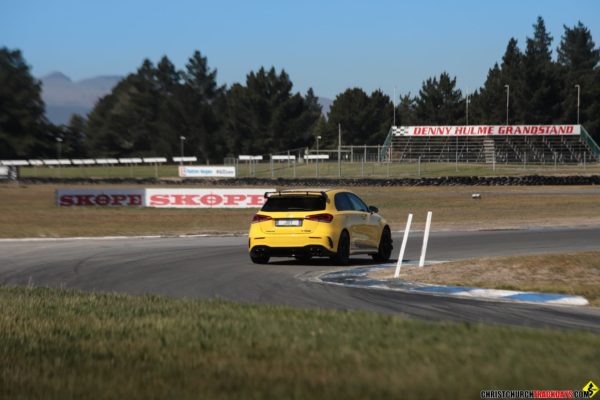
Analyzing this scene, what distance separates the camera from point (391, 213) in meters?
41.3

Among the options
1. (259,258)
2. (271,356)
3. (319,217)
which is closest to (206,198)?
(259,258)

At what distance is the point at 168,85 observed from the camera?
142 metres

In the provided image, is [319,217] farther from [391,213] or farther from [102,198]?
[102,198]

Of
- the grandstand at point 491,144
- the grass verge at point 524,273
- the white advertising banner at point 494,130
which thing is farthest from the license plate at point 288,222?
the white advertising banner at point 494,130

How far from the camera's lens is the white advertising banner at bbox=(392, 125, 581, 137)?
78812 millimetres

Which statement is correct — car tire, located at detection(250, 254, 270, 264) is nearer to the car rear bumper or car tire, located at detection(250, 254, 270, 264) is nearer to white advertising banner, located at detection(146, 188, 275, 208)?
the car rear bumper

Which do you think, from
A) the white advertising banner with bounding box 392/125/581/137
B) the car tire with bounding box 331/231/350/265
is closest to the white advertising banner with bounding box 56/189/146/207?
the car tire with bounding box 331/231/350/265

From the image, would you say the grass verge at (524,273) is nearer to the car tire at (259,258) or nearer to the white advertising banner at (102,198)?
the car tire at (259,258)

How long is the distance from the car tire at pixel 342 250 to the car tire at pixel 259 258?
1420 millimetres

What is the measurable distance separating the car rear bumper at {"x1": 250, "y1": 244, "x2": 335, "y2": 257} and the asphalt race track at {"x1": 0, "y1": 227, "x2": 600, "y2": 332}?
0.96ft

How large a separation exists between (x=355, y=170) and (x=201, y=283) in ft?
175

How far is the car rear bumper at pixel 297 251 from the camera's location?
57.1ft

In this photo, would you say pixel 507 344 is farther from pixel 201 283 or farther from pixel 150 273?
pixel 150 273

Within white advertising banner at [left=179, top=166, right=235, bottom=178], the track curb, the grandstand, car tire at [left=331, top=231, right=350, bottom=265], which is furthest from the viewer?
the grandstand
